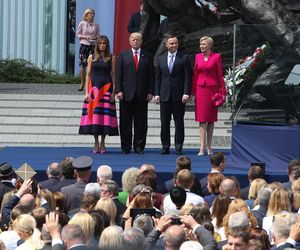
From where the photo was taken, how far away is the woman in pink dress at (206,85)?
15.8 metres

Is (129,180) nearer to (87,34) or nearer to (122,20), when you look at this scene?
(87,34)

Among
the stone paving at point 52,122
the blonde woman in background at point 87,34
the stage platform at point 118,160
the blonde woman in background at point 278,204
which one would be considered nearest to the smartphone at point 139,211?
the blonde woman in background at point 278,204

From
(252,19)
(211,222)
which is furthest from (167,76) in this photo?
(211,222)

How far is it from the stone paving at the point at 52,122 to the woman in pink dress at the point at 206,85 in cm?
225

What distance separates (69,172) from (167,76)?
12.0ft

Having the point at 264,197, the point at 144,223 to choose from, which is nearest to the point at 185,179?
the point at 264,197

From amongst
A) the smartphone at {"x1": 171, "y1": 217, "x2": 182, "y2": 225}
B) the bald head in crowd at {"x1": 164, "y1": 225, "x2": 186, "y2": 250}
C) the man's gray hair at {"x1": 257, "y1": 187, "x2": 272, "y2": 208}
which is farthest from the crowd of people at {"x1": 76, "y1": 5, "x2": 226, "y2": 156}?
the bald head in crowd at {"x1": 164, "y1": 225, "x2": 186, "y2": 250}

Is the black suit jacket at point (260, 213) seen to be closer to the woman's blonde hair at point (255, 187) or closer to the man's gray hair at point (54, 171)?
the woman's blonde hair at point (255, 187)

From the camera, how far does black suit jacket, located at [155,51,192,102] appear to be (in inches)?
628

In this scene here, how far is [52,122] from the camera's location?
20453 millimetres

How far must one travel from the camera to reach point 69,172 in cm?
1266

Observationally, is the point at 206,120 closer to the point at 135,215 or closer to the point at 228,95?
the point at 228,95

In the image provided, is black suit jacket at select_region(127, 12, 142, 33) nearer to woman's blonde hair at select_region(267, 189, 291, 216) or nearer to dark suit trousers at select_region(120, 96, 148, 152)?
dark suit trousers at select_region(120, 96, 148, 152)

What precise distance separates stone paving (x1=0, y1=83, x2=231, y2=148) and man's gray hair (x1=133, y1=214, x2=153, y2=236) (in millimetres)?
9180
